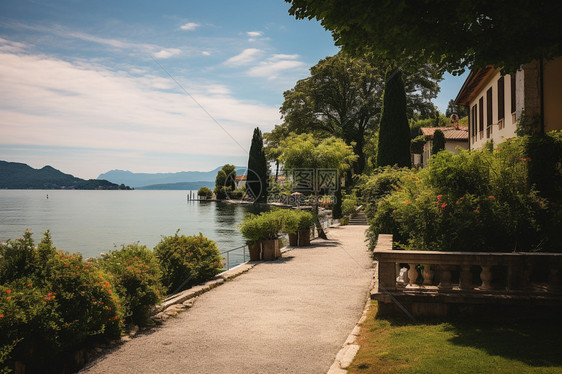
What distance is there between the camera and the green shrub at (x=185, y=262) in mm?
9891

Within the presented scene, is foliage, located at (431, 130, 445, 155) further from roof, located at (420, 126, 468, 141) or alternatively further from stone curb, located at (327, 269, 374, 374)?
stone curb, located at (327, 269, 374, 374)

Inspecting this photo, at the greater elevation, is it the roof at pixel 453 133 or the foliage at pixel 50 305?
the roof at pixel 453 133

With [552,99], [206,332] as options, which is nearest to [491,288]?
[206,332]

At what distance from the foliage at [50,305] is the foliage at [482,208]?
19.5 feet

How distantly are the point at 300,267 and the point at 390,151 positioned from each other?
22017 mm

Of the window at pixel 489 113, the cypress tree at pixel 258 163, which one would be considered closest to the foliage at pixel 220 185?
the cypress tree at pixel 258 163

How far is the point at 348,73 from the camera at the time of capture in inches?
2120

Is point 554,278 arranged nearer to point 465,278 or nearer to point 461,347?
point 465,278

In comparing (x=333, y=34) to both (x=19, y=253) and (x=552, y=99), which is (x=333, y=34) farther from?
(x=552, y=99)

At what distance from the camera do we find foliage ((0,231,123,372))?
520cm

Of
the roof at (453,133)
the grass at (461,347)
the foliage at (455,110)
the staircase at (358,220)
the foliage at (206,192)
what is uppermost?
the foliage at (455,110)

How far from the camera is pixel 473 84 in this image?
21.7 meters

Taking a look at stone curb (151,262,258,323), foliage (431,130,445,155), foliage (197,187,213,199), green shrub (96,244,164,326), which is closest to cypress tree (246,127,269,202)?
foliage (197,187,213,199)

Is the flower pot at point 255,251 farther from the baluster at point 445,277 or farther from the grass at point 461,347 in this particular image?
the baluster at point 445,277
